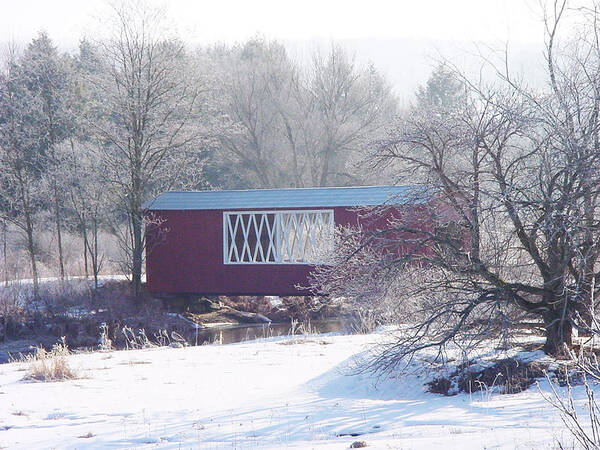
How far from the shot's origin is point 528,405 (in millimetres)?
6203

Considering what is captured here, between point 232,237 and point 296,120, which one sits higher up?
point 296,120

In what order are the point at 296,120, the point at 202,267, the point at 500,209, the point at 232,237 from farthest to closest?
1. the point at 296,120
2. the point at 202,267
3. the point at 232,237
4. the point at 500,209

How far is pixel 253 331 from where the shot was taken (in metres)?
16.5

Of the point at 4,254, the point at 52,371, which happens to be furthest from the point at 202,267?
the point at 52,371

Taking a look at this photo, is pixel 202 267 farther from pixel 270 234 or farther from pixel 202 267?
pixel 270 234

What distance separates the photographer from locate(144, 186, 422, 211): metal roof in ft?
53.5

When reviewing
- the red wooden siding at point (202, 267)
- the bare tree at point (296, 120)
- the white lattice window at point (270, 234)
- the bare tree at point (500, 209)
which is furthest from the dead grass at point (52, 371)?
the bare tree at point (296, 120)

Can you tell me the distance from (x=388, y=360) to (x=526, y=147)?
8.07ft

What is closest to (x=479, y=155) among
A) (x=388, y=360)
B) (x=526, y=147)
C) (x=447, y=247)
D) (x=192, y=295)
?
(x=526, y=147)

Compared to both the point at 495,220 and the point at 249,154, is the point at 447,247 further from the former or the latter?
the point at 249,154

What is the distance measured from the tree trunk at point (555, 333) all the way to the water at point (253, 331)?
7481 mm

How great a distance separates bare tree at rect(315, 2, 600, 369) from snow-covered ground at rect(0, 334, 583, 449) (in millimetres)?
695

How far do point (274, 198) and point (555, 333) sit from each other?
10324mm

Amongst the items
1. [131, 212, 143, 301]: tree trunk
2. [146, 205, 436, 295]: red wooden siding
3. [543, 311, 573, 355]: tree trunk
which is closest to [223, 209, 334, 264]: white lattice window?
[146, 205, 436, 295]: red wooden siding
